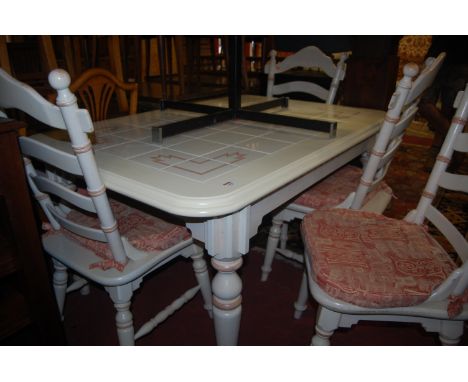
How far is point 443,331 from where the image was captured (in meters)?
0.91

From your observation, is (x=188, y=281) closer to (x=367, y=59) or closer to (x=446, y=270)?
(x=446, y=270)

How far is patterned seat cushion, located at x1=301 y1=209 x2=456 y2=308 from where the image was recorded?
852mm

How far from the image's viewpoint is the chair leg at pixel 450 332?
0.90 metres

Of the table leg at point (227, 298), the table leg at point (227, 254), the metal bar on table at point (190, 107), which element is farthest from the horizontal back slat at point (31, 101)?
the metal bar on table at point (190, 107)

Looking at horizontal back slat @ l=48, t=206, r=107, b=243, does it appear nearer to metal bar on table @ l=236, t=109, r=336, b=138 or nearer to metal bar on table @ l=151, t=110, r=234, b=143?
metal bar on table @ l=151, t=110, r=234, b=143

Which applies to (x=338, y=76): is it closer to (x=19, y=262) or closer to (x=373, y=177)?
(x=373, y=177)

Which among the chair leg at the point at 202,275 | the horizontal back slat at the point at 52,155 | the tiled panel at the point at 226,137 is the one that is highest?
the horizontal back slat at the point at 52,155

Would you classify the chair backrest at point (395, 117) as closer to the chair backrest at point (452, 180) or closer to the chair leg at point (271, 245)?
the chair backrest at point (452, 180)

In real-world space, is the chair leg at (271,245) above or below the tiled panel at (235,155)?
below

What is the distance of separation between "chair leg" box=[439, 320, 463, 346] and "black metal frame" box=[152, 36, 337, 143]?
23.7 inches

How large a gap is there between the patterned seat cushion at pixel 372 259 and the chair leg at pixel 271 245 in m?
0.42

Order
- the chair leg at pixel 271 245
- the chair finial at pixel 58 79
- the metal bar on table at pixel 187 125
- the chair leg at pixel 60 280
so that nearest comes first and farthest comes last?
the chair finial at pixel 58 79, the metal bar on table at pixel 187 125, the chair leg at pixel 60 280, the chair leg at pixel 271 245

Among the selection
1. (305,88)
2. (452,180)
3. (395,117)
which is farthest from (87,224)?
(305,88)

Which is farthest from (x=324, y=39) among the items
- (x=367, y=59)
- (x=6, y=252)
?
(x=6, y=252)
